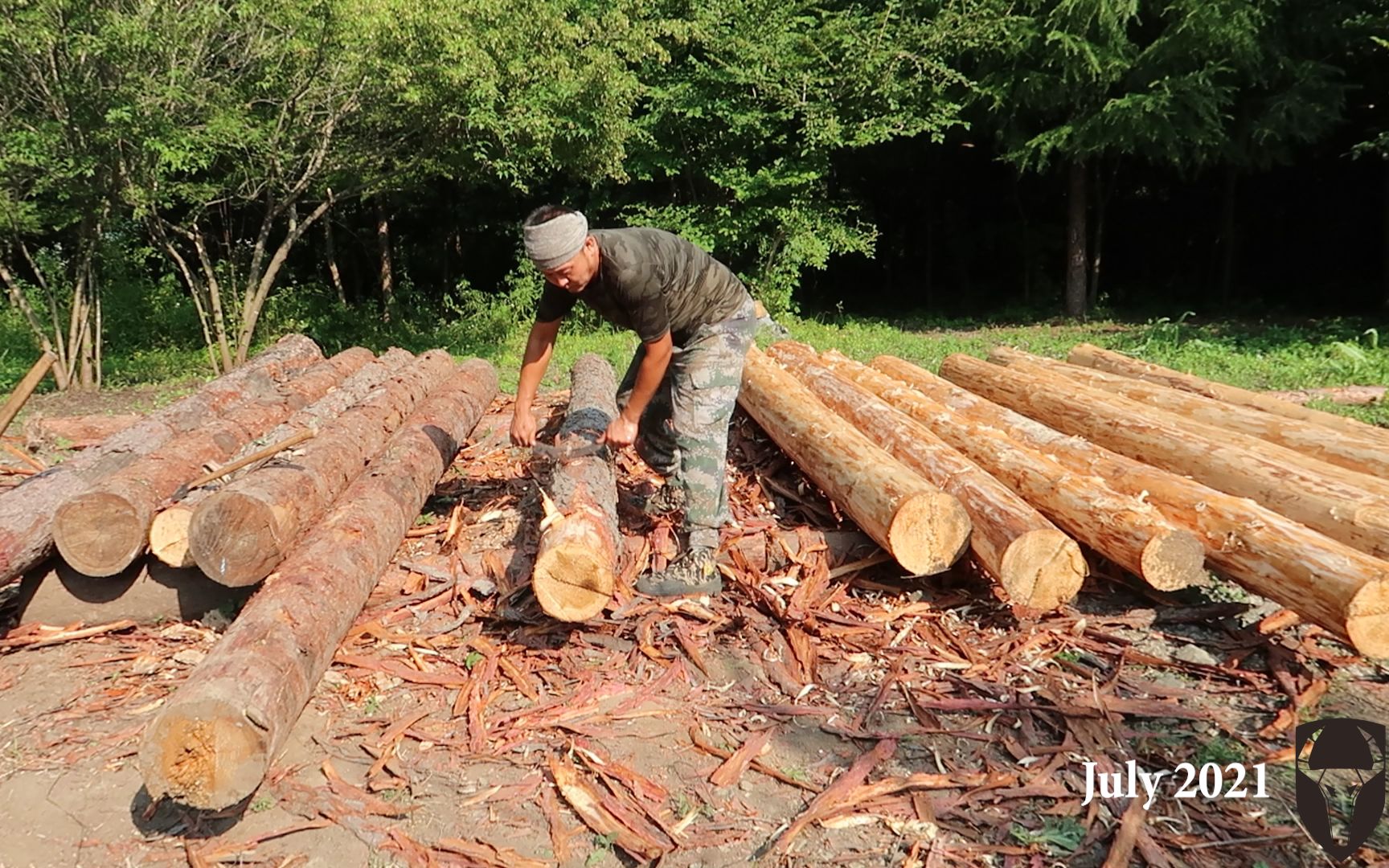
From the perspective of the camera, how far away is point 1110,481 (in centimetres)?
436

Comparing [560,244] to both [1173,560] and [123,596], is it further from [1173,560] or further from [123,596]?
[1173,560]

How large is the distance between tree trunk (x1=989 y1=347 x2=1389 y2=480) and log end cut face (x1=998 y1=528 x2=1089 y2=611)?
1.75 metres

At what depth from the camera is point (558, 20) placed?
10.6m

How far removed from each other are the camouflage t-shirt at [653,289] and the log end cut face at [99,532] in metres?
2.08

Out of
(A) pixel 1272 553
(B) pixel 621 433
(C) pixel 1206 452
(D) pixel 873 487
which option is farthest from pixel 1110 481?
(B) pixel 621 433

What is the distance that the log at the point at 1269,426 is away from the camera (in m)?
4.58

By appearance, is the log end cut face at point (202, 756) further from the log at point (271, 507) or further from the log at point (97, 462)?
the log at point (97, 462)

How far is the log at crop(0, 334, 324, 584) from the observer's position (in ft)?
12.6

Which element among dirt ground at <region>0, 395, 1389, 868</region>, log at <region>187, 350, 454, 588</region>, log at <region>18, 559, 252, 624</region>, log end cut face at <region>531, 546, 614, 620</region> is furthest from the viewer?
log at <region>18, 559, 252, 624</region>

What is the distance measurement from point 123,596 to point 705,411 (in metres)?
2.97

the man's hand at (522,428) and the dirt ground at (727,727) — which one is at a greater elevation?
the man's hand at (522,428)

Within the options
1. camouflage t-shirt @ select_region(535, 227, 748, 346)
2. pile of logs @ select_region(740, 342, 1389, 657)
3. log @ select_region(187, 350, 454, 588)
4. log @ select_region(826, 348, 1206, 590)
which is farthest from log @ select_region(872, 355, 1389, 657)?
log @ select_region(187, 350, 454, 588)

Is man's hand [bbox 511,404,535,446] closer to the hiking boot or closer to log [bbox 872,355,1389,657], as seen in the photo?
the hiking boot

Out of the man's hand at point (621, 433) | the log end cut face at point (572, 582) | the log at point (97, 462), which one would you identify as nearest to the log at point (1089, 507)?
the man's hand at point (621, 433)
